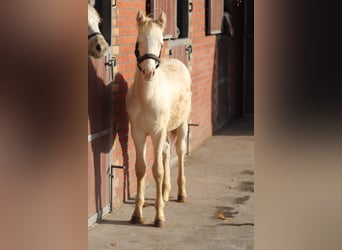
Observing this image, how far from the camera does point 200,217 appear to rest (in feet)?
18.7

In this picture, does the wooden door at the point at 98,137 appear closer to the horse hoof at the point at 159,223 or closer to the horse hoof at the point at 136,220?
the horse hoof at the point at 136,220

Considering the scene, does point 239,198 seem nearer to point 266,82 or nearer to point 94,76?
point 94,76

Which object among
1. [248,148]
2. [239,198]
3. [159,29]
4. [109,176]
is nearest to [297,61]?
[159,29]

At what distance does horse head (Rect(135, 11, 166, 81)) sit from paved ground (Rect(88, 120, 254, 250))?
1.22 metres

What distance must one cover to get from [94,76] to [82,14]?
14.8ft

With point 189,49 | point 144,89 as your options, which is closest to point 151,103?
point 144,89

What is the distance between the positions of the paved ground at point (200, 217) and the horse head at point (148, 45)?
122 cm

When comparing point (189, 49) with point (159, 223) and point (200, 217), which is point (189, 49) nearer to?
point (200, 217)

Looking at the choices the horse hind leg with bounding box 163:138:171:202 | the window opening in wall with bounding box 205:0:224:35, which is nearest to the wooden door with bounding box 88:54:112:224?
the horse hind leg with bounding box 163:138:171:202

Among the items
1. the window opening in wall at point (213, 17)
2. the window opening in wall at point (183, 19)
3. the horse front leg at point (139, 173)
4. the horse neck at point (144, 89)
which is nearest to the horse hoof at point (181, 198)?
the horse front leg at point (139, 173)

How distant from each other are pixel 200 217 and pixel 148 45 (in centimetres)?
163

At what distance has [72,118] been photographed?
71 centimetres

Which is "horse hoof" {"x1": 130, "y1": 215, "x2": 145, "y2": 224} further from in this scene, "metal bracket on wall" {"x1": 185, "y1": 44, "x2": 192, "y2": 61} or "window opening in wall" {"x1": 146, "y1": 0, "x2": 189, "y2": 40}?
"metal bracket on wall" {"x1": 185, "y1": 44, "x2": 192, "y2": 61}

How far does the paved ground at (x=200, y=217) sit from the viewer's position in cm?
489
